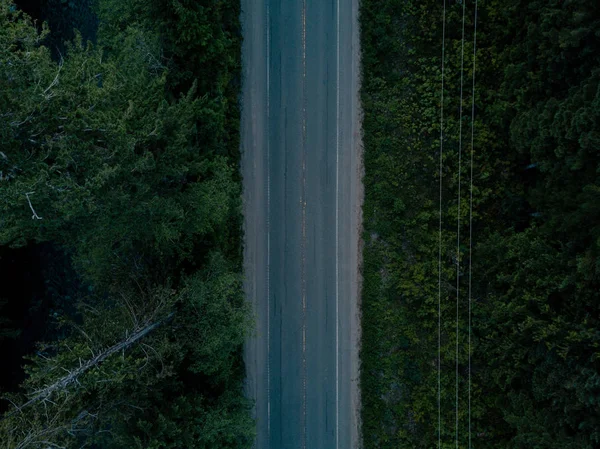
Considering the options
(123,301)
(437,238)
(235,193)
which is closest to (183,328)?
(123,301)

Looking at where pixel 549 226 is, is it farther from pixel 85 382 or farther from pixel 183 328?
pixel 85 382

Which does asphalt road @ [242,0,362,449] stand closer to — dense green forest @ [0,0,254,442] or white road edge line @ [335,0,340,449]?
white road edge line @ [335,0,340,449]

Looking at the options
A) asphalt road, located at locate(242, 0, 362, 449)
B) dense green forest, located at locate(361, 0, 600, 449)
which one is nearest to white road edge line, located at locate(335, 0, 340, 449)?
asphalt road, located at locate(242, 0, 362, 449)

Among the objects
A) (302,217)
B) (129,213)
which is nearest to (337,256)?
(302,217)

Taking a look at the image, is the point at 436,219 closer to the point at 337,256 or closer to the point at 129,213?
the point at 337,256

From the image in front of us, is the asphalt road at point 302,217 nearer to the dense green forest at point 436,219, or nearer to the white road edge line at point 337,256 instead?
the white road edge line at point 337,256

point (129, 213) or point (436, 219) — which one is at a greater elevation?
point (129, 213)

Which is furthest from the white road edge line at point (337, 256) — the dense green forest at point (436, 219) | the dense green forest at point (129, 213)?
the dense green forest at point (129, 213)

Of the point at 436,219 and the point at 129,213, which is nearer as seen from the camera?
the point at 129,213
